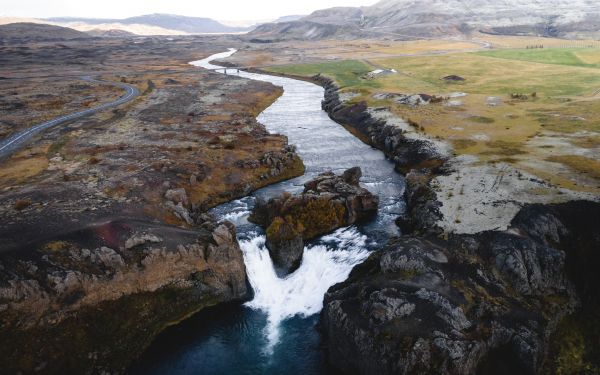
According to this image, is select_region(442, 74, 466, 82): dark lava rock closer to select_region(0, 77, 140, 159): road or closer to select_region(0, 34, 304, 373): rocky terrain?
select_region(0, 34, 304, 373): rocky terrain

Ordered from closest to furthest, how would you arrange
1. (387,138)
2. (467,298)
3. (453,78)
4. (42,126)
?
(467,298) < (387,138) < (42,126) < (453,78)

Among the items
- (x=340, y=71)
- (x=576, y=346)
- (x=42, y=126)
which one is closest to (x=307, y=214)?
(x=576, y=346)

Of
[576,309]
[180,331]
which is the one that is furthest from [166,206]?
[576,309]

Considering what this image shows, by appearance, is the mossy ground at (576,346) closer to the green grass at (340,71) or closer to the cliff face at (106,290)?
the cliff face at (106,290)

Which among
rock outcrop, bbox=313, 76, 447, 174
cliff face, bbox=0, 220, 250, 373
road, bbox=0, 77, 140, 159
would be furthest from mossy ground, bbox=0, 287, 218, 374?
road, bbox=0, 77, 140, 159

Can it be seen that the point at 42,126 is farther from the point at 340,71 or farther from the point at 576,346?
the point at 340,71

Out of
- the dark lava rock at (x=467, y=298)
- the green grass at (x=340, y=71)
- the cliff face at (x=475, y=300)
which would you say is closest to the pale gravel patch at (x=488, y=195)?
the cliff face at (x=475, y=300)

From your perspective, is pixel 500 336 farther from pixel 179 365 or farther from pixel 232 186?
pixel 232 186
